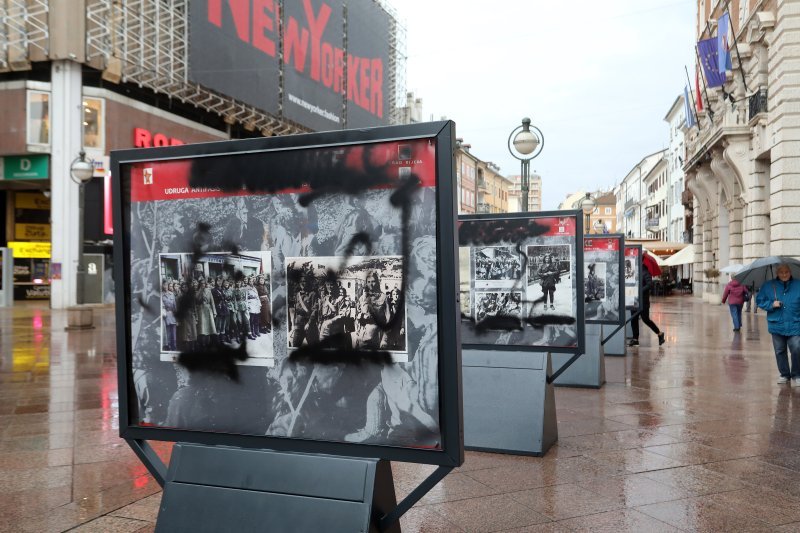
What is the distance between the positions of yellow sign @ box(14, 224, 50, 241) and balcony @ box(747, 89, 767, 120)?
30.4m

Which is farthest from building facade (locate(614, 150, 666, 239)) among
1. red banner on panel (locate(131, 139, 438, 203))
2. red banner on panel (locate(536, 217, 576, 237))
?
red banner on panel (locate(131, 139, 438, 203))

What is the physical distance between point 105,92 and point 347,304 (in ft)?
93.7

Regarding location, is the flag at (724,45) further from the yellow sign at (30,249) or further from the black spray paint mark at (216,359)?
the yellow sign at (30,249)

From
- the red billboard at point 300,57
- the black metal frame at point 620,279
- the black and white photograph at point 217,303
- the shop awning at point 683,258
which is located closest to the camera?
the black and white photograph at point 217,303

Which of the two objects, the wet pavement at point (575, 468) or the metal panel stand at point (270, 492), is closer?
the metal panel stand at point (270, 492)

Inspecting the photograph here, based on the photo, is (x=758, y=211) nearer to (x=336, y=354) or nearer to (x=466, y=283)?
(x=466, y=283)

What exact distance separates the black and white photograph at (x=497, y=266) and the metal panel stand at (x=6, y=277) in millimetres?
27135

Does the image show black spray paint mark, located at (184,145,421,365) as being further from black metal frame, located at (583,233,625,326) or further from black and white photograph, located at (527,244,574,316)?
black metal frame, located at (583,233,625,326)

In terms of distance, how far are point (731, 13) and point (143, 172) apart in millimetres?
32089

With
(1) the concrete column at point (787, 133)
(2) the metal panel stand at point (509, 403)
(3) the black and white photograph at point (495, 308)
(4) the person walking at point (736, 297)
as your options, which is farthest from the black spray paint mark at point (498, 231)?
(1) the concrete column at point (787, 133)

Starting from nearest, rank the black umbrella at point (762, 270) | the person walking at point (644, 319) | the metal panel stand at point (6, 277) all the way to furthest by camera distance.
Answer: the black umbrella at point (762, 270) < the person walking at point (644, 319) < the metal panel stand at point (6, 277)

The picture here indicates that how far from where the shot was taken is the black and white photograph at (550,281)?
6.53m

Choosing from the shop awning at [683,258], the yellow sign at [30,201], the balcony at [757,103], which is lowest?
the shop awning at [683,258]

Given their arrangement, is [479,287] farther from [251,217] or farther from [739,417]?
[251,217]
